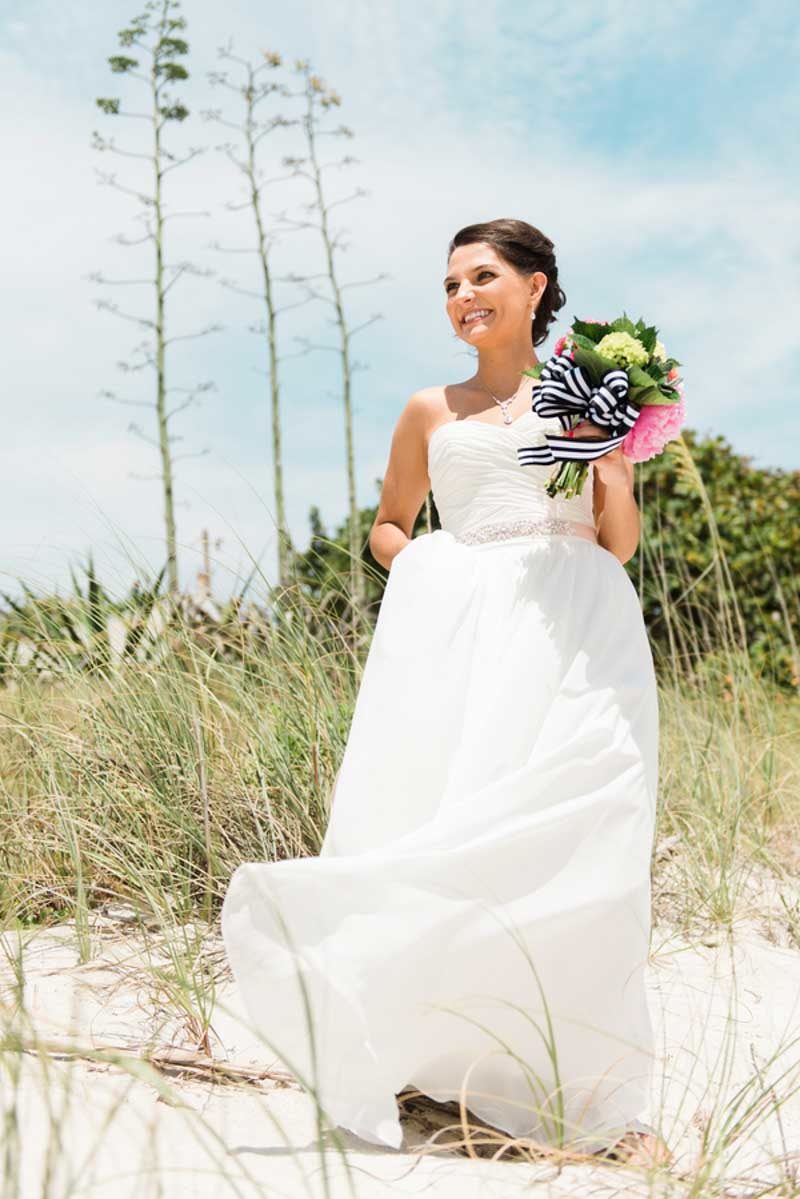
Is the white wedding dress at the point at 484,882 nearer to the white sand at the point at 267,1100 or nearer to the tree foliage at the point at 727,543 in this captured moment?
the white sand at the point at 267,1100

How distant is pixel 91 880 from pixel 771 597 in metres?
6.40

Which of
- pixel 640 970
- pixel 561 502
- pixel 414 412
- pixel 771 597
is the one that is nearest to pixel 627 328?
pixel 561 502

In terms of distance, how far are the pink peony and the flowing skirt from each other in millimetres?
423

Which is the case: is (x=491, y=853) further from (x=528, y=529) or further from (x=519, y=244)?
(x=519, y=244)

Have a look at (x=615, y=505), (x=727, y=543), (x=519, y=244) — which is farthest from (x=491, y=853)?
(x=727, y=543)

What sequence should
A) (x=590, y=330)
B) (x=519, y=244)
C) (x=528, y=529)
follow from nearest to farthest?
1. (x=590, y=330)
2. (x=528, y=529)
3. (x=519, y=244)

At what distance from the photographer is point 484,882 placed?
2.50 m

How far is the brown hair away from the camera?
3391 mm

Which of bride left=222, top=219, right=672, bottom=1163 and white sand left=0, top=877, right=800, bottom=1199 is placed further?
bride left=222, top=219, right=672, bottom=1163

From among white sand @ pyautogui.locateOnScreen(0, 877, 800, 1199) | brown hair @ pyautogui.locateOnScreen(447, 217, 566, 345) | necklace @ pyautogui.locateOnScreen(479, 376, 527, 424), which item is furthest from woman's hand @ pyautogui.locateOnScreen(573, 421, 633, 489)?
white sand @ pyautogui.locateOnScreen(0, 877, 800, 1199)

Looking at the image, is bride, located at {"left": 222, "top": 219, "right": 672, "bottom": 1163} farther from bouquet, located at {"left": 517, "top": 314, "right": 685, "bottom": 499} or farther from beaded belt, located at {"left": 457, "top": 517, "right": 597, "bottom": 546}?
bouquet, located at {"left": 517, "top": 314, "right": 685, "bottom": 499}

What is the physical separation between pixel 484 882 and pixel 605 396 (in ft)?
3.80

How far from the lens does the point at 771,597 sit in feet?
29.5

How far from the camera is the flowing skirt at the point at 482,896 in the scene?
7.99 feet
